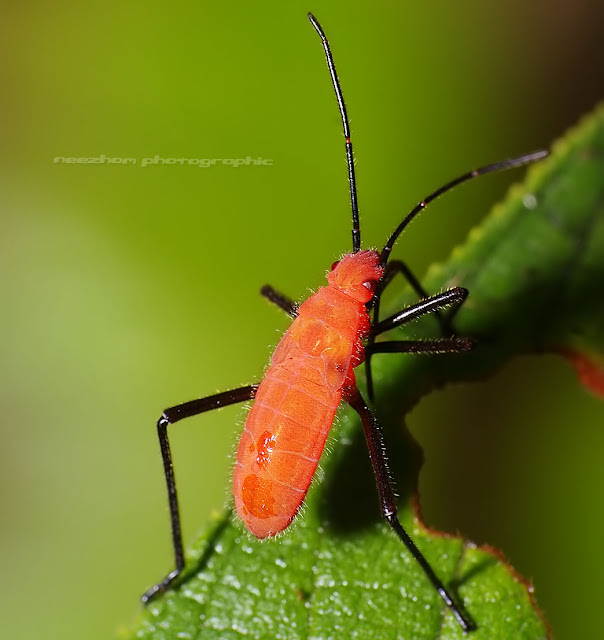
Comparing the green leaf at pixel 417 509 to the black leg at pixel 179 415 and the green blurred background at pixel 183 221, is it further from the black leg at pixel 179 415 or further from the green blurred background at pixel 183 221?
the green blurred background at pixel 183 221

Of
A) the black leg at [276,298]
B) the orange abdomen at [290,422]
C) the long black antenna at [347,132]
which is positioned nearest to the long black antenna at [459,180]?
the long black antenna at [347,132]

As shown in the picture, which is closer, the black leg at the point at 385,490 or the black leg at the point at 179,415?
the black leg at the point at 385,490

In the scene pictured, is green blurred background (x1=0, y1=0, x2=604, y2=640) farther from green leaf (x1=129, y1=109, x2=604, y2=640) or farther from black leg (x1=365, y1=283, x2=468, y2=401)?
black leg (x1=365, y1=283, x2=468, y2=401)

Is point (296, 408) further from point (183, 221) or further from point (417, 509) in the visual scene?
point (183, 221)

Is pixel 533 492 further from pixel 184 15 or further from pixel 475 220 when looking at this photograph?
pixel 184 15

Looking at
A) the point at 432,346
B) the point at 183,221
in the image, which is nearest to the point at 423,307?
the point at 432,346

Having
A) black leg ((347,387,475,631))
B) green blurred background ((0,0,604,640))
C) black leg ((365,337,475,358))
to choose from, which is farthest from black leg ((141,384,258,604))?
green blurred background ((0,0,604,640))

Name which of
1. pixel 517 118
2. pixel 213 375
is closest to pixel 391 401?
pixel 213 375
